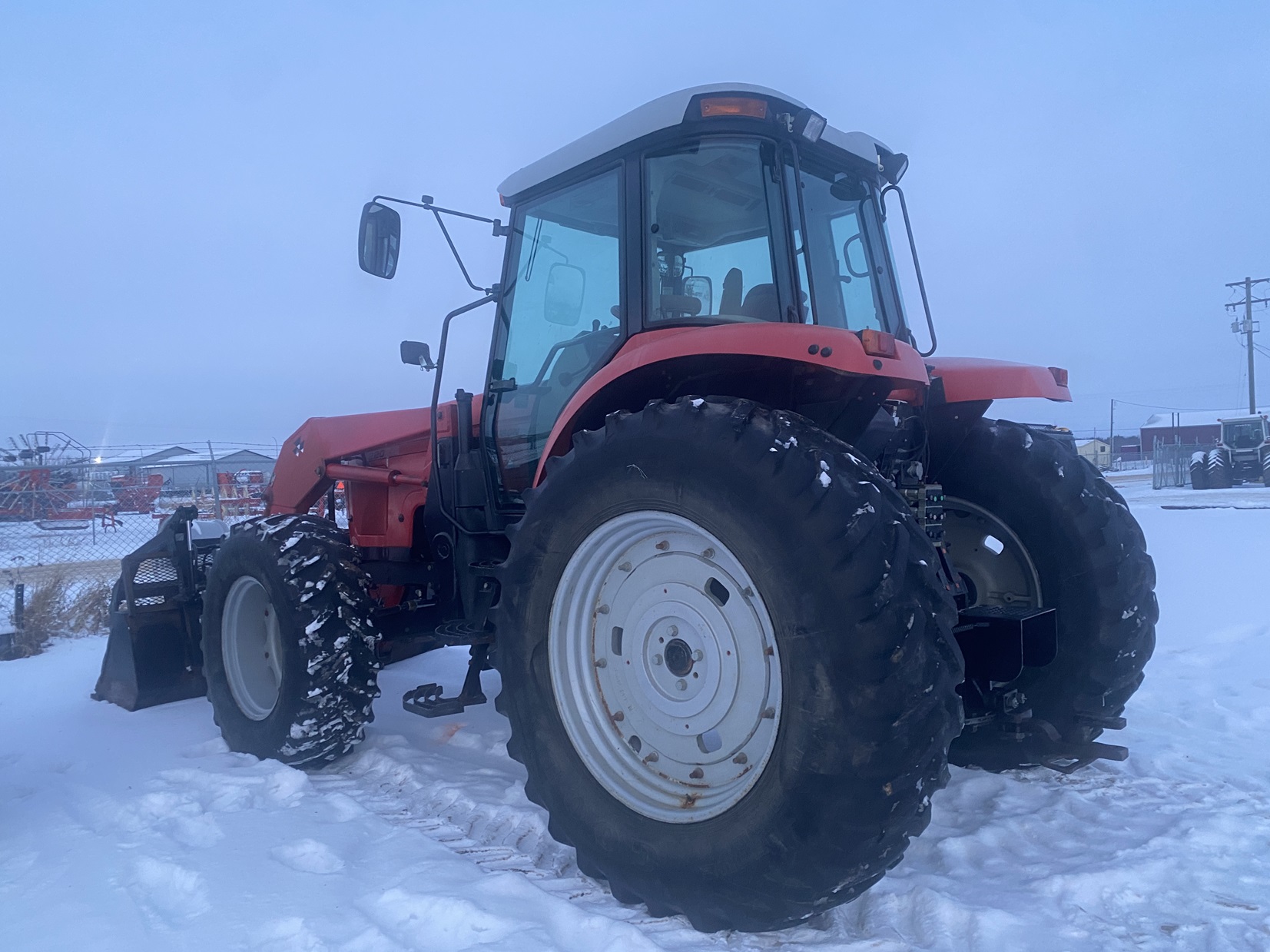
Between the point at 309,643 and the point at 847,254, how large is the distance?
2833 mm

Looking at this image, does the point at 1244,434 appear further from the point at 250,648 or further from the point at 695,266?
the point at 250,648

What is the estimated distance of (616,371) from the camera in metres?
2.70

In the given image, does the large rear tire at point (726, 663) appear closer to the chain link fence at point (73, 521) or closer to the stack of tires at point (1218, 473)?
the chain link fence at point (73, 521)

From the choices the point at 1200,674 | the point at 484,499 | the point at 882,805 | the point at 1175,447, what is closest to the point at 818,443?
the point at 882,805

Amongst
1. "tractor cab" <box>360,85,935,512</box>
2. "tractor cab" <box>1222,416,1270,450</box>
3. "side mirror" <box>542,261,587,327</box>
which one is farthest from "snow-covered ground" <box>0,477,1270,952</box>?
"tractor cab" <box>1222,416,1270,450</box>

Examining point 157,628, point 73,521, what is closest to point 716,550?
point 157,628

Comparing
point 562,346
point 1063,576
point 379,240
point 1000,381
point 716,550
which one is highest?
point 379,240

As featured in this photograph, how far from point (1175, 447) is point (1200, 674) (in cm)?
2610

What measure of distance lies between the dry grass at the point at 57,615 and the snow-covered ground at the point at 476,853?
2.51 metres

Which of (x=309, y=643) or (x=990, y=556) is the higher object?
(x=990, y=556)

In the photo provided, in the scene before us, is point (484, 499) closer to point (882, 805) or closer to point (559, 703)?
point (559, 703)

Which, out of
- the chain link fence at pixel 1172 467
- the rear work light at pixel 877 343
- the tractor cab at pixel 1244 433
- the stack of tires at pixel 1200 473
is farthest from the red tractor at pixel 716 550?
the tractor cab at pixel 1244 433

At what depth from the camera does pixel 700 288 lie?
3.08 meters

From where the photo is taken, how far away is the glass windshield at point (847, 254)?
10.8 ft
